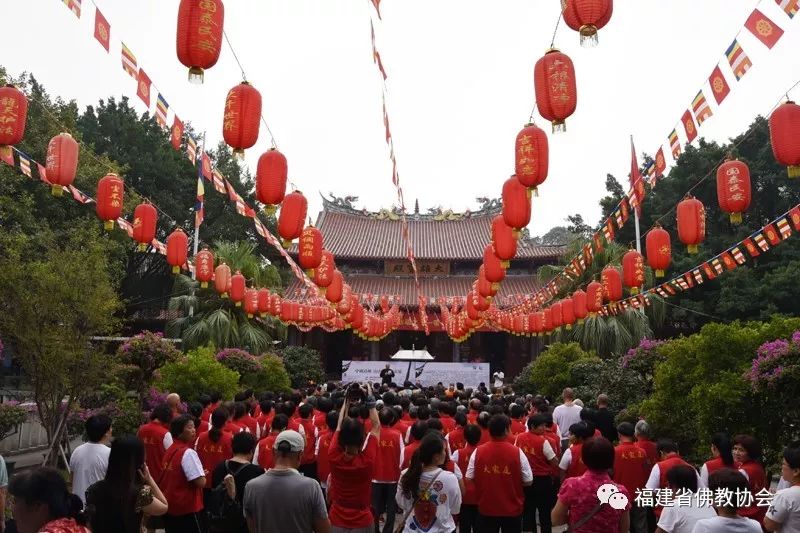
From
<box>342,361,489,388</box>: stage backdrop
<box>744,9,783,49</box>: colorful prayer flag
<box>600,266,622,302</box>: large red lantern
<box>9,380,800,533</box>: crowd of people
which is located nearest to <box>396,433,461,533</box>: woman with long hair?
<box>9,380,800,533</box>: crowd of people

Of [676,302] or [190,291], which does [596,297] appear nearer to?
[190,291]

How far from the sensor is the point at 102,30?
7039 mm

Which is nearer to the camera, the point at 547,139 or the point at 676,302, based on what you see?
the point at 547,139

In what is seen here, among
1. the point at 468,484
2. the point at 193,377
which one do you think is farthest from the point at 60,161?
the point at 468,484

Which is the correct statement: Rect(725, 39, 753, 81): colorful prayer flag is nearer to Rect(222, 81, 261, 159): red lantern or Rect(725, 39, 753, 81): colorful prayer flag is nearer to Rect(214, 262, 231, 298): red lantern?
Rect(222, 81, 261, 159): red lantern

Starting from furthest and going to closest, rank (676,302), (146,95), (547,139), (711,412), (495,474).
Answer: (676,302) < (146,95) < (547,139) < (711,412) < (495,474)

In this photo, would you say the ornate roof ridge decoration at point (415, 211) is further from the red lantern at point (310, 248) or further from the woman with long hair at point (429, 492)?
the woman with long hair at point (429, 492)

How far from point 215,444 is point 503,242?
586 cm

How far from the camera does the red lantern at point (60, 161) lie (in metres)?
8.30

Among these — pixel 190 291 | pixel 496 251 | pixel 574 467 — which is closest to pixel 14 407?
pixel 496 251

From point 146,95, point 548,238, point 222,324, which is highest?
point 548,238

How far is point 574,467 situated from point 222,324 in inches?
686

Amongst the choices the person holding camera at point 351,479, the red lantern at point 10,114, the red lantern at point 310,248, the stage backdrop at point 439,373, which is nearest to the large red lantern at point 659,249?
the red lantern at point 310,248

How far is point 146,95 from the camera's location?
819 cm
